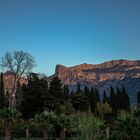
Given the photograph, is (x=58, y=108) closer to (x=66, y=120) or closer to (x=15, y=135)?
(x=15, y=135)

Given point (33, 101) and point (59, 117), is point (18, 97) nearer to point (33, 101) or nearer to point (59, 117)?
point (33, 101)

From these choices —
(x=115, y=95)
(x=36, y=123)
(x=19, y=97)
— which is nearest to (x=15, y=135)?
(x=36, y=123)

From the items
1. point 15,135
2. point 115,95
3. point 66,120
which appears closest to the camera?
point 66,120

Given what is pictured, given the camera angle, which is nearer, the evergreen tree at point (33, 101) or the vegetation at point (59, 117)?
the vegetation at point (59, 117)

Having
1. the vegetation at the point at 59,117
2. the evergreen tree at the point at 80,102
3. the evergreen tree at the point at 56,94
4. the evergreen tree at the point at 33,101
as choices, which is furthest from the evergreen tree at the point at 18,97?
the evergreen tree at the point at 80,102

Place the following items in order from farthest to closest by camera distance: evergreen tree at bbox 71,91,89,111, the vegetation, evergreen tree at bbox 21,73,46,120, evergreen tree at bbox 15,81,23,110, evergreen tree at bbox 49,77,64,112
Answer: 1. evergreen tree at bbox 71,91,89,111
2. evergreen tree at bbox 15,81,23,110
3. evergreen tree at bbox 49,77,64,112
4. evergreen tree at bbox 21,73,46,120
5. the vegetation

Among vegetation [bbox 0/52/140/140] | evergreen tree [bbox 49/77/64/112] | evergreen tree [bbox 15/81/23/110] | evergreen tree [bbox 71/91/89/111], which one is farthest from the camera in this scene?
evergreen tree [bbox 71/91/89/111]

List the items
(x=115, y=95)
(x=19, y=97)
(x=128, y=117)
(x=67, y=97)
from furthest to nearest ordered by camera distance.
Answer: (x=115, y=95), (x=67, y=97), (x=19, y=97), (x=128, y=117)

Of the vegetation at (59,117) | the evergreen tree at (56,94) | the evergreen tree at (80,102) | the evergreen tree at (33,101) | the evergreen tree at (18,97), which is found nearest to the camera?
the vegetation at (59,117)

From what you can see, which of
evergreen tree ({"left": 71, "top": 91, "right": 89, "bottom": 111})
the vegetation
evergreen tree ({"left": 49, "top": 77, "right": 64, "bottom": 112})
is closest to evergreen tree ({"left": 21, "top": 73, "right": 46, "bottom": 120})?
the vegetation

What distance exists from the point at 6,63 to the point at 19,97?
6.21 meters

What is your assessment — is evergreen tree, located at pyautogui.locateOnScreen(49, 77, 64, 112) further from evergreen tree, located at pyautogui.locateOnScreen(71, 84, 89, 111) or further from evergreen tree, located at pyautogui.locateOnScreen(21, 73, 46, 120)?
evergreen tree, located at pyautogui.locateOnScreen(71, 84, 89, 111)

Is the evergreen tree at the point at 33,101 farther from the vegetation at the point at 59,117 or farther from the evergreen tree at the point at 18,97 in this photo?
the evergreen tree at the point at 18,97

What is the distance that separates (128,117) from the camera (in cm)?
2709
